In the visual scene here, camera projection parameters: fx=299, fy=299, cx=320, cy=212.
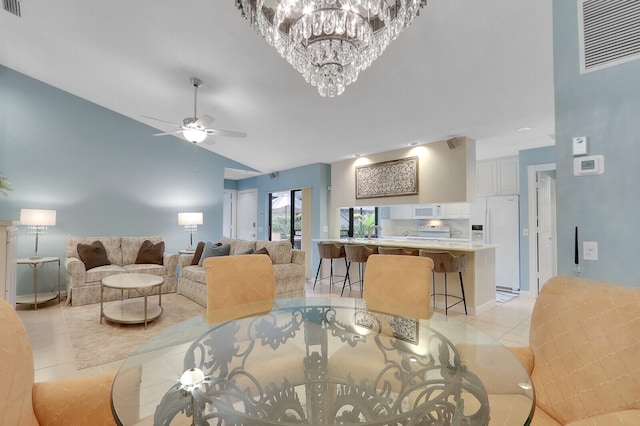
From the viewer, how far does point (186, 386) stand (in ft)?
3.63

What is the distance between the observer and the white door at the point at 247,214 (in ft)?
26.2

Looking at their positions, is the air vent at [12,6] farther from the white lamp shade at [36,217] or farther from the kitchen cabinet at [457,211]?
the kitchen cabinet at [457,211]

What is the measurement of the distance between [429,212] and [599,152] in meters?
4.56

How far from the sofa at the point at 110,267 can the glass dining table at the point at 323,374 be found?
11.5ft

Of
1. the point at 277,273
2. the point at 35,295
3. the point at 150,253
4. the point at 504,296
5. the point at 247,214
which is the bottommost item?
the point at 504,296

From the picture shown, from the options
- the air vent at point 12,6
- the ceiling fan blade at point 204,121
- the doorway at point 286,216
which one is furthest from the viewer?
the doorway at point 286,216

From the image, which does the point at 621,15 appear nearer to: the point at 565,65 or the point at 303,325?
the point at 565,65

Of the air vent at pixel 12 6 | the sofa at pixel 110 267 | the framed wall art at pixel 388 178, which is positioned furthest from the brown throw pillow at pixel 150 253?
the framed wall art at pixel 388 178

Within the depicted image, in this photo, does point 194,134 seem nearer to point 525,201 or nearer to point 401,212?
point 401,212

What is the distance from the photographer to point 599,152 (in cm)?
162

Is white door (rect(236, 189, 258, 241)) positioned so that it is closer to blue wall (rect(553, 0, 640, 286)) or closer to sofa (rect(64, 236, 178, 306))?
sofa (rect(64, 236, 178, 306))

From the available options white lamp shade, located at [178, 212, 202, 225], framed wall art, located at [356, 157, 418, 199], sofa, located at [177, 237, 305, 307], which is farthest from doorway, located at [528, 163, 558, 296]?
white lamp shade, located at [178, 212, 202, 225]

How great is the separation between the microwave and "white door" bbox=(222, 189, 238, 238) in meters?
4.99

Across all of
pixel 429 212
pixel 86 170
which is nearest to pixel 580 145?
pixel 429 212
